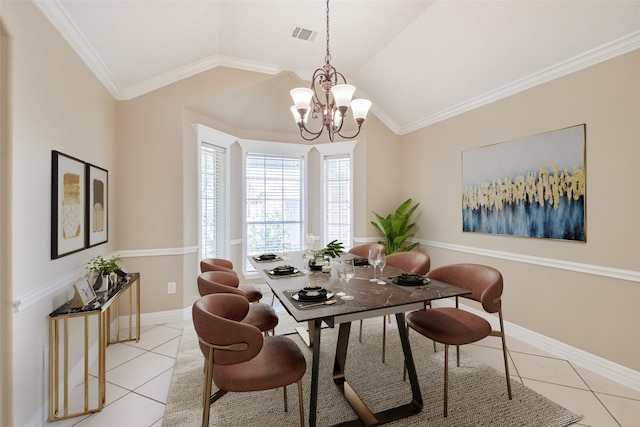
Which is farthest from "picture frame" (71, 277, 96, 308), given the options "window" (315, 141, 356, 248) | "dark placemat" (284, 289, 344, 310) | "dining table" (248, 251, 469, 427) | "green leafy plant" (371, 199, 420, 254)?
"green leafy plant" (371, 199, 420, 254)

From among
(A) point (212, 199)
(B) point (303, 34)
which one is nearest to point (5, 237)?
(A) point (212, 199)

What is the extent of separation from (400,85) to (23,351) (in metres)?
4.47

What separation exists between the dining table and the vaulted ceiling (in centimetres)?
235

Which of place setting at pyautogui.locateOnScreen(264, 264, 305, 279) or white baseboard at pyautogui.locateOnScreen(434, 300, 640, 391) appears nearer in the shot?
white baseboard at pyautogui.locateOnScreen(434, 300, 640, 391)

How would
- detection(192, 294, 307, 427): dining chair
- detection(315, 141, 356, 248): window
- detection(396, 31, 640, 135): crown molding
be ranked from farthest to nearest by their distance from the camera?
detection(315, 141, 356, 248): window → detection(396, 31, 640, 135): crown molding → detection(192, 294, 307, 427): dining chair

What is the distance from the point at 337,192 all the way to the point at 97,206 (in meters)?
3.33

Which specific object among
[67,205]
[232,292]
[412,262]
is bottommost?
[232,292]

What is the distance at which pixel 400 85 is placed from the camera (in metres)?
4.03

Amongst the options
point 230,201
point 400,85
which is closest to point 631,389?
point 400,85

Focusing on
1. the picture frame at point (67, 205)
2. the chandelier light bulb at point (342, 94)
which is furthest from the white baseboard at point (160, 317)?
the chandelier light bulb at point (342, 94)

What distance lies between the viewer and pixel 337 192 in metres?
5.07

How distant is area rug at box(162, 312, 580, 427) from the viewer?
1.91 metres

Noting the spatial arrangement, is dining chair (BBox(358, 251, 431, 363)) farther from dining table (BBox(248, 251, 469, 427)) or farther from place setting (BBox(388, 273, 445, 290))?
place setting (BBox(388, 273, 445, 290))

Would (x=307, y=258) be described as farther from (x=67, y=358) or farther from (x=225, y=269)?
(x=67, y=358)
